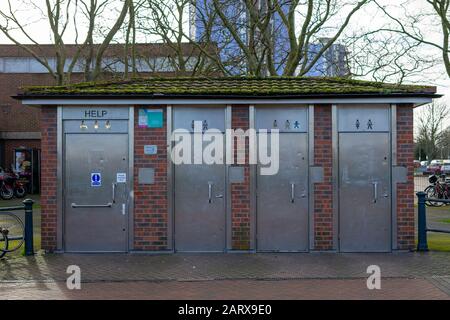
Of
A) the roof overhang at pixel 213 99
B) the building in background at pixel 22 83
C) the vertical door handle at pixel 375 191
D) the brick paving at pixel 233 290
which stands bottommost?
the brick paving at pixel 233 290

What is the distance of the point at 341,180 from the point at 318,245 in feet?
4.08

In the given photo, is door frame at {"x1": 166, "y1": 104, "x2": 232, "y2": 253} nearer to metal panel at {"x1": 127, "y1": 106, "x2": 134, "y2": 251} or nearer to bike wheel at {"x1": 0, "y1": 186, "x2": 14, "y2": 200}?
metal panel at {"x1": 127, "y1": 106, "x2": 134, "y2": 251}

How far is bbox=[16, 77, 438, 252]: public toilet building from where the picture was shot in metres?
9.16

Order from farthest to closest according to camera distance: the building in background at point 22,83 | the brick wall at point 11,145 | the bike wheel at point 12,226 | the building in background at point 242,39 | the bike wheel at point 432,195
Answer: the brick wall at point 11,145, the building in background at point 22,83, the bike wheel at point 432,195, the building in background at point 242,39, the bike wheel at point 12,226

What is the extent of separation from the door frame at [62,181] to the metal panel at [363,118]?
12.5ft

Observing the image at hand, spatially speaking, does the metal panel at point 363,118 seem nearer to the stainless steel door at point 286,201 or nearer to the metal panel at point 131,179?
the stainless steel door at point 286,201

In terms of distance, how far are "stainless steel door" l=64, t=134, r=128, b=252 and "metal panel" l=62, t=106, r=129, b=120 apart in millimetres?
326

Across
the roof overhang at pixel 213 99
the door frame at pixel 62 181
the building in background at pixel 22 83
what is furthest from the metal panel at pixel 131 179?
the building in background at pixel 22 83

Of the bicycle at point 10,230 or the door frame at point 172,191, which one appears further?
the door frame at point 172,191

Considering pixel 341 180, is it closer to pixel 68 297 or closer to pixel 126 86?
pixel 126 86

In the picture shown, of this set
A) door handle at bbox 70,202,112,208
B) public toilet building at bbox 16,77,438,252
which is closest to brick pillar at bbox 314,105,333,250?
public toilet building at bbox 16,77,438,252

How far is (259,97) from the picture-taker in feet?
29.6

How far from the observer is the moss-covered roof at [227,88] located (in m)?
8.98

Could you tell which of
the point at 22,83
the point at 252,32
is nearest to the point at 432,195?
the point at 252,32
